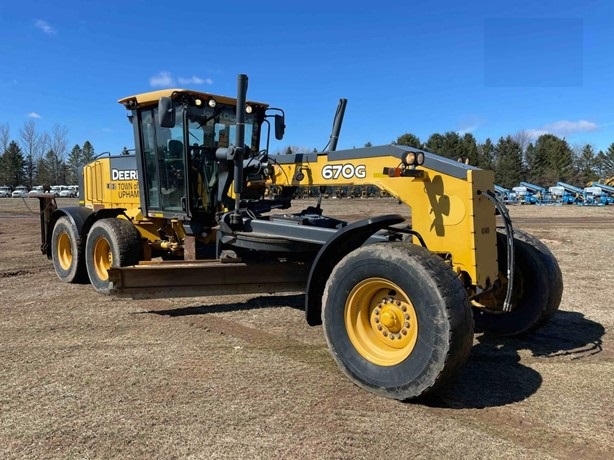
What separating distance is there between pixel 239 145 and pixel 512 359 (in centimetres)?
363

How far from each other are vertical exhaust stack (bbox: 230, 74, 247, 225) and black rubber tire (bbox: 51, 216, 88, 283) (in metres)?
3.64

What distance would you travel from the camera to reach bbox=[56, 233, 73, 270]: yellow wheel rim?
9516 mm

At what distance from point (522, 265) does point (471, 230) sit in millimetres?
1396

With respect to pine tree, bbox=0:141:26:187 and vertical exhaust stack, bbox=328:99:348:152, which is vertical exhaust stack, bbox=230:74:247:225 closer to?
vertical exhaust stack, bbox=328:99:348:152

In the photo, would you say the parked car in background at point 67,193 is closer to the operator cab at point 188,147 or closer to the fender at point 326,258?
the operator cab at point 188,147

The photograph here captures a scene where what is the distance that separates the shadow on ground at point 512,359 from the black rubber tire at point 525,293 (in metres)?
0.18

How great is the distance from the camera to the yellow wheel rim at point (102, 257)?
27.6ft

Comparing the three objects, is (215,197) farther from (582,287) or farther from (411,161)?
(582,287)

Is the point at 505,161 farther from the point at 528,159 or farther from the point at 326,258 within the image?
the point at 326,258

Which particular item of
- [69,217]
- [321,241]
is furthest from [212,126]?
[69,217]

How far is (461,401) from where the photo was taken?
420 cm

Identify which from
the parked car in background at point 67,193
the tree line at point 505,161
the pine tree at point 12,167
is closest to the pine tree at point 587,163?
the tree line at point 505,161

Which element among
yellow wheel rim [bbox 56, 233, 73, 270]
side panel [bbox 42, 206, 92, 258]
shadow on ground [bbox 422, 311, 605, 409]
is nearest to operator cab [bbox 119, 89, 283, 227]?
side panel [bbox 42, 206, 92, 258]

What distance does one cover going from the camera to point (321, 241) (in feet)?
17.9
